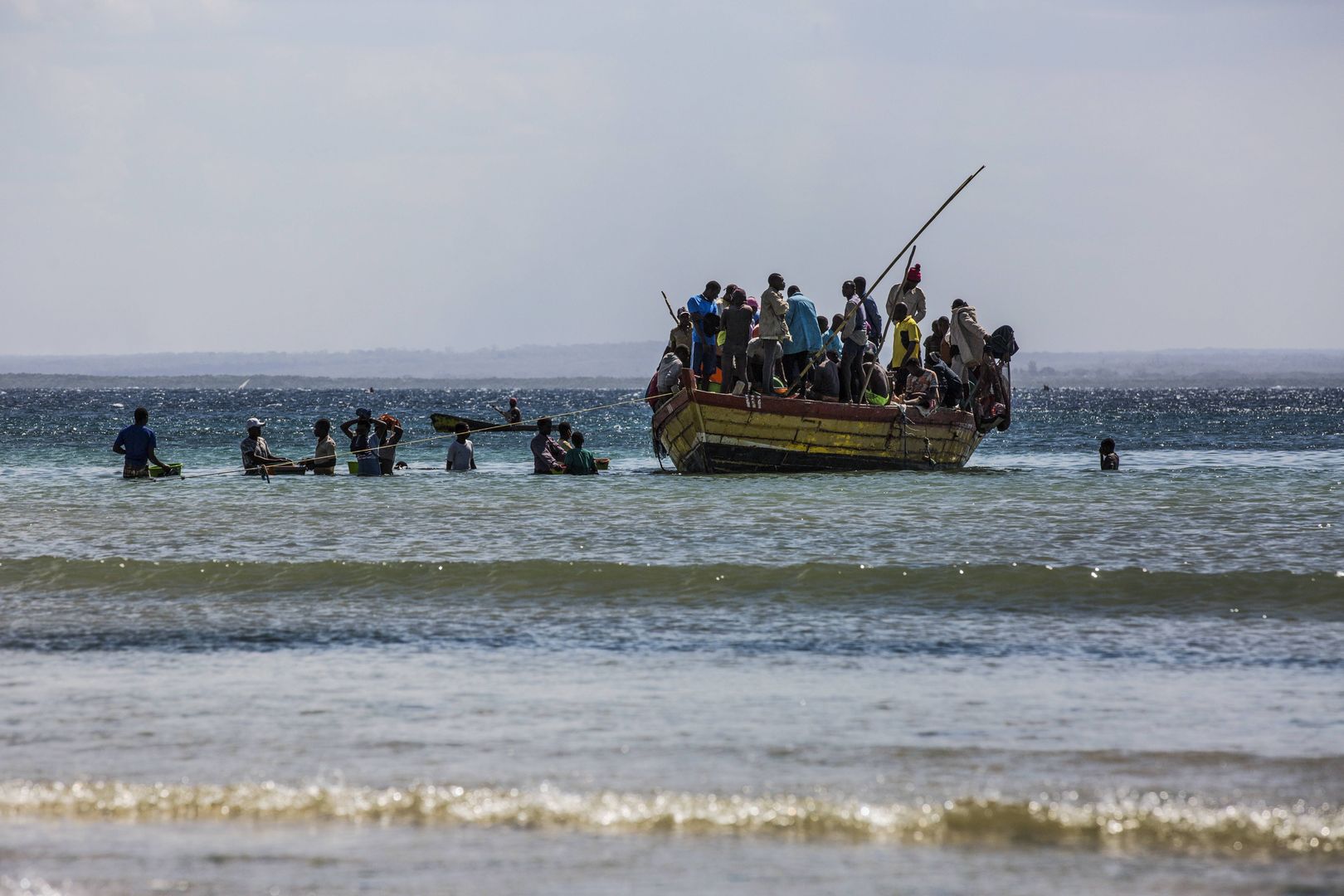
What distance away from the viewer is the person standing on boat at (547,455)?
2325cm

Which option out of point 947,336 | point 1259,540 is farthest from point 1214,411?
point 1259,540

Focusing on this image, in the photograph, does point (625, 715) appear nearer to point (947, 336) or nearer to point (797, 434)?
point (797, 434)

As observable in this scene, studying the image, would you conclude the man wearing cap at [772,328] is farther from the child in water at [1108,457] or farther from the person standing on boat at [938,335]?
the child in water at [1108,457]

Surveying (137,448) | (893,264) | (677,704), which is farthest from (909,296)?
(677,704)

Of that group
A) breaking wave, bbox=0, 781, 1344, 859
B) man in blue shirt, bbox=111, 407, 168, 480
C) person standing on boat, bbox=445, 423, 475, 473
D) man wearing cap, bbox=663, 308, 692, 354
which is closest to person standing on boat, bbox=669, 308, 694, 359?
man wearing cap, bbox=663, 308, 692, 354

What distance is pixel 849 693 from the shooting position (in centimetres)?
753

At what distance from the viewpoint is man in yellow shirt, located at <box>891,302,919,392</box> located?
67.4ft

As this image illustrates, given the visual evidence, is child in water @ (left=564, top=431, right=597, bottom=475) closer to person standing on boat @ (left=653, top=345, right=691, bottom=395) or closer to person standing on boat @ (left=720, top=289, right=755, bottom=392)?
person standing on boat @ (left=653, top=345, right=691, bottom=395)

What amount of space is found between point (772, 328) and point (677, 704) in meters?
12.2

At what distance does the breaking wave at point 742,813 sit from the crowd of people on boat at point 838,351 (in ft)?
43.5

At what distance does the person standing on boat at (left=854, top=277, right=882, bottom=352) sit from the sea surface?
3749 millimetres

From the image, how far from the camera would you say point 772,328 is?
62.8ft

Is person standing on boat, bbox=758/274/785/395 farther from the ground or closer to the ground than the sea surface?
farther from the ground

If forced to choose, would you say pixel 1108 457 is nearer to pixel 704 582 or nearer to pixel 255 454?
pixel 255 454
